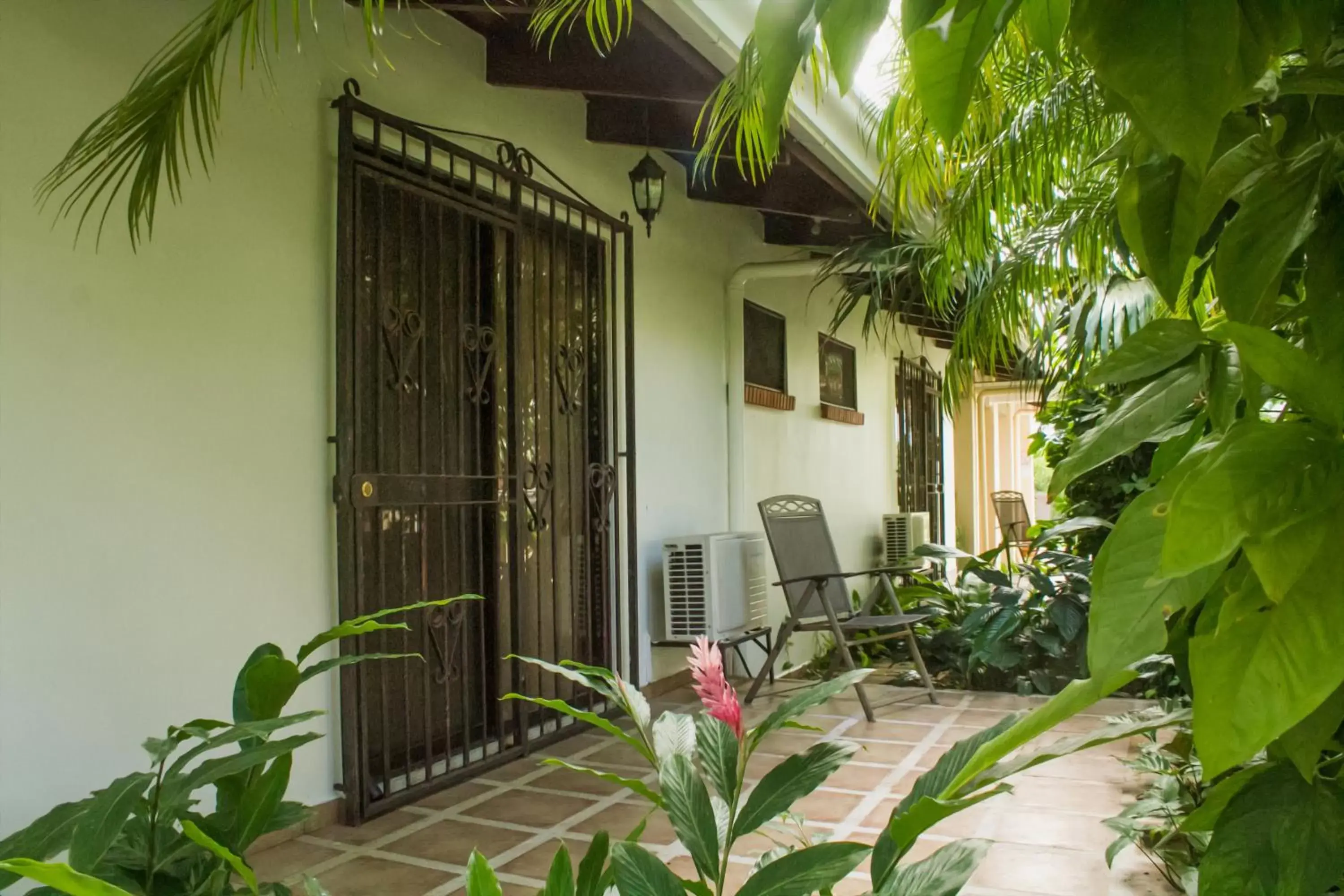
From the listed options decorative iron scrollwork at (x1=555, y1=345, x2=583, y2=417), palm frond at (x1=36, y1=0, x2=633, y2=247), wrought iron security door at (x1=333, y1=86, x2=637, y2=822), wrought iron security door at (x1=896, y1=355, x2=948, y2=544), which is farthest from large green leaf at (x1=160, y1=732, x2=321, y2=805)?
wrought iron security door at (x1=896, y1=355, x2=948, y2=544)

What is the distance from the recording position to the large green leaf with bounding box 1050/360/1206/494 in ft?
1.37

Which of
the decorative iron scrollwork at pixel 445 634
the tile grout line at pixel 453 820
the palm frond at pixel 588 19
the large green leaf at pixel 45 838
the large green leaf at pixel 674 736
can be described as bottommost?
the tile grout line at pixel 453 820

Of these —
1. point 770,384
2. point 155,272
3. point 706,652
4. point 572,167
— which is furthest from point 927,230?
point 706,652

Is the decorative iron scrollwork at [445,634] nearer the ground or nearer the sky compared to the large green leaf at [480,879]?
nearer the ground

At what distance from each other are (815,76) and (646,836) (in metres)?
2.05

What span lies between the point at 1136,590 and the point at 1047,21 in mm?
220

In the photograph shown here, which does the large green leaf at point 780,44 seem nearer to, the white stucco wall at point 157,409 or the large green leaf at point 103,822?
the large green leaf at point 103,822

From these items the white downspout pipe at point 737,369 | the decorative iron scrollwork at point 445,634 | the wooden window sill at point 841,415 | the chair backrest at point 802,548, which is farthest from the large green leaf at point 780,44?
the wooden window sill at point 841,415

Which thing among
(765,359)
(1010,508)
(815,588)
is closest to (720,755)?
(815,588)

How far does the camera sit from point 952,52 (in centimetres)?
35

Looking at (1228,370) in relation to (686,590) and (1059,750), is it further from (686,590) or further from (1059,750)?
(686,590)

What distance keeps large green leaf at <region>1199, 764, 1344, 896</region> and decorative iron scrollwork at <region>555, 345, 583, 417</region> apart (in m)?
3.76

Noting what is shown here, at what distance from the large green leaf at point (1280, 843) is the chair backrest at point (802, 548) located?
4331 millimetres

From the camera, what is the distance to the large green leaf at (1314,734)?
0.35 m
